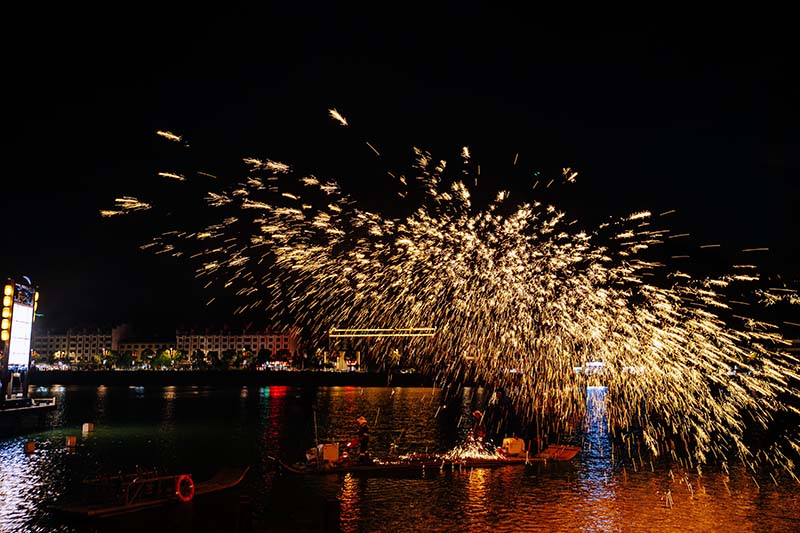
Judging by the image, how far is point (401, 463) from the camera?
2638 cm

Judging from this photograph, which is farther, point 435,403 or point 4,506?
point 435,403

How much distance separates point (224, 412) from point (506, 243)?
36.1m

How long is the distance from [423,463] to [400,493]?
475 centimetres

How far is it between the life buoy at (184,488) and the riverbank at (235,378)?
94.0 meters

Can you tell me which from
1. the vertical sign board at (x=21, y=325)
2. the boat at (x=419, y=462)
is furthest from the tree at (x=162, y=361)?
the boat at (x=419, y=462)

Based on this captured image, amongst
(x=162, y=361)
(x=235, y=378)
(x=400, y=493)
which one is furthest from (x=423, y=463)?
(x=162, y=361)

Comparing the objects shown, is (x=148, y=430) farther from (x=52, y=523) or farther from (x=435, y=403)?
(x=435, y=403)

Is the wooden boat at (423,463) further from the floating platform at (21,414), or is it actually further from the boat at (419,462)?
the floating platform at (21,414)

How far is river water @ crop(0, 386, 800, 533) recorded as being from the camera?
18031mm

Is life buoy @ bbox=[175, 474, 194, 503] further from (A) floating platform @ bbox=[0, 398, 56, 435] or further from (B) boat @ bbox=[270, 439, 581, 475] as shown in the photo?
(A) floating platform @ bbox=[0, 398, 56, 435]

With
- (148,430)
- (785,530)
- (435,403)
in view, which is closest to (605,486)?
(785,530)

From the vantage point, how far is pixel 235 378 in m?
126

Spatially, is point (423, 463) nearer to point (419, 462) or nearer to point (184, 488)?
point (419, 462)

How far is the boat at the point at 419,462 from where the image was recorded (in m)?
25.1
